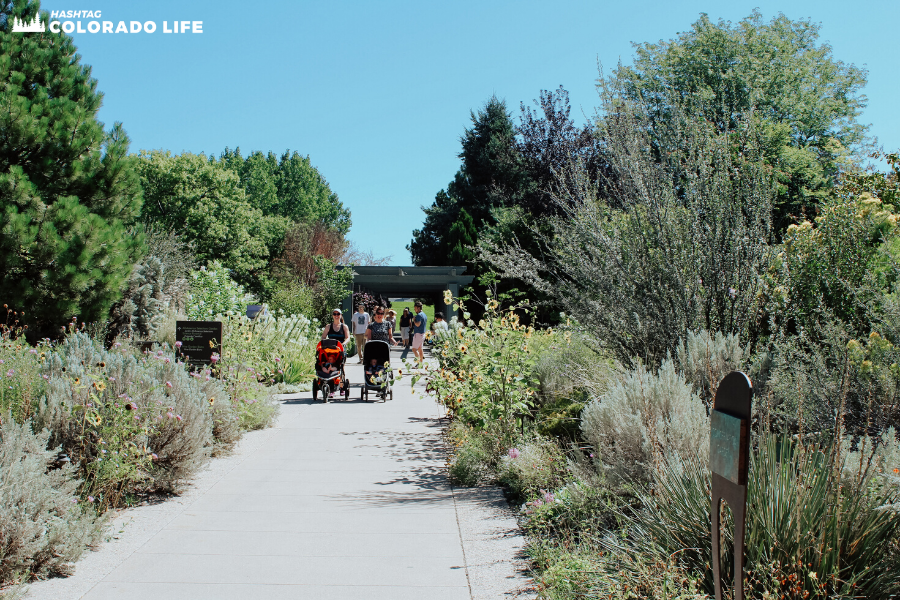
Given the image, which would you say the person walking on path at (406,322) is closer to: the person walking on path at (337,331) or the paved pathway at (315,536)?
the person walking on path at (337,331)

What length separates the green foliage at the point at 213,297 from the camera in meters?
15.7

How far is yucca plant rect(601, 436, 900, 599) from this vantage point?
292 cm

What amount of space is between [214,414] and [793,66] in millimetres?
28763

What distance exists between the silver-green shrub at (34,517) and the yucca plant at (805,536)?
3143 mm

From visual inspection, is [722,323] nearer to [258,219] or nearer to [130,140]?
[130,140]

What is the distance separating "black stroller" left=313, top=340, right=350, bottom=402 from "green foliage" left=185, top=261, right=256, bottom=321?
5293mm

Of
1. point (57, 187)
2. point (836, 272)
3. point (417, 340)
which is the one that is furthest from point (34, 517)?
point (57, 187)

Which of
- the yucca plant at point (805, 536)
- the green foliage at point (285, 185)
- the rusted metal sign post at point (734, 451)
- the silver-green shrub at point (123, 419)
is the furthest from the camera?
the green foliage at point (285, 185)

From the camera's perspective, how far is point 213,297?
17.0 metres

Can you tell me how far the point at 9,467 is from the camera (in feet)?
12.0

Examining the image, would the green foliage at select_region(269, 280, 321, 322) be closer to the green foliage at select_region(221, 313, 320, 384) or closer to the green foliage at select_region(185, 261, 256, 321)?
the green foliage at select_region(185, 261, 256, 321)

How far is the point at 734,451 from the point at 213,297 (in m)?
16.3

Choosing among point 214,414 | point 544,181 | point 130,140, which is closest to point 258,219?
point 544,181

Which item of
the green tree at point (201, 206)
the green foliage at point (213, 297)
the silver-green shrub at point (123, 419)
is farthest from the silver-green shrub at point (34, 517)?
the green tree at point (201, 206)
